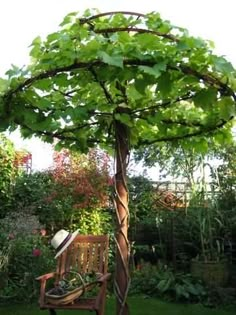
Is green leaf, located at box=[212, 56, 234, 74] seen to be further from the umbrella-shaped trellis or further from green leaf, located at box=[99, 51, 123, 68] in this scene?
green leaf, located at box=[99, 51, 123, 68]

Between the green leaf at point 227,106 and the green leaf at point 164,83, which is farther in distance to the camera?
the green leaf at point 227,106

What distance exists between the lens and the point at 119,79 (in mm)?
2275

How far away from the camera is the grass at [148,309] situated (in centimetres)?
504

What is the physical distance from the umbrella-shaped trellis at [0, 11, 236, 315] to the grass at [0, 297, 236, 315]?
2.34m

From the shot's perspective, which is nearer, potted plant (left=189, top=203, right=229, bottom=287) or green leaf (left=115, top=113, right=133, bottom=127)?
green leaf (left=115, top=113, right=133, bottom=127)

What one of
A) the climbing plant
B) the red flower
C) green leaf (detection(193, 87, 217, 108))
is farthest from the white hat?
the climbing plant

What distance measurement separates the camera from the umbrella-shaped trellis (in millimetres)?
2182

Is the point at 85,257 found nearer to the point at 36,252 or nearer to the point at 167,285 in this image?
the point at 36,252

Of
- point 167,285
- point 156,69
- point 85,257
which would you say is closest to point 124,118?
point 156,69

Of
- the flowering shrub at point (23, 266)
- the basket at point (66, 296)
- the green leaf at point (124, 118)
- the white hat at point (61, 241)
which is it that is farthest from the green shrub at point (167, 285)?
the green leaf at point (124, 118)

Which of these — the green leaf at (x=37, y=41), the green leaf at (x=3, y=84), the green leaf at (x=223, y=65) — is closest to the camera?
the green leaf at (x=223, y=65)

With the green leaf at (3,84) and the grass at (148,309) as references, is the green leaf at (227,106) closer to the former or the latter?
the green leaf at (3,84)

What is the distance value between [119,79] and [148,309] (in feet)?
11.8

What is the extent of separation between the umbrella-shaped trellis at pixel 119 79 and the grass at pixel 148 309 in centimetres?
234
